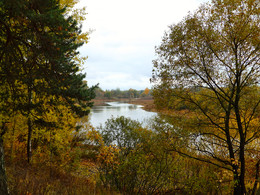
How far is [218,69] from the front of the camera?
8156mm

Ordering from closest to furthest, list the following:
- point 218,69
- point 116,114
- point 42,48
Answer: point 42,48
point 218,69
point 116,114

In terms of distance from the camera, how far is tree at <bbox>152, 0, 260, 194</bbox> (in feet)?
24.0

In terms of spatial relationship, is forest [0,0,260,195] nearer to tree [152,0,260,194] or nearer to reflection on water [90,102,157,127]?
tree [152,0,260,194]

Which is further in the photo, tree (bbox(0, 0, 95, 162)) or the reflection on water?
the reflection on water

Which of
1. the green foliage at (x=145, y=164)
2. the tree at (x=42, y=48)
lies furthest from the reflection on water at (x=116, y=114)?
the tree at (x=42, y=48)

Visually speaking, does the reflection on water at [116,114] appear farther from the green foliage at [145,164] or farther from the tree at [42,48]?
the tree at [42,48]

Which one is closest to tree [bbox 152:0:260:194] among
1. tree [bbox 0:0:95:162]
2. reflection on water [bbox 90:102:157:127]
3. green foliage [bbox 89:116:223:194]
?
green foliage [bbox 89:116:223:194]

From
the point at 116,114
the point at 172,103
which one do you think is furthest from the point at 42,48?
the point at 116,114

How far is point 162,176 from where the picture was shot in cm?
864

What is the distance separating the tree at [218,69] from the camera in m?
7.32

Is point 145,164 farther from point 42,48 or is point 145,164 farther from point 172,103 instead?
point 42,48

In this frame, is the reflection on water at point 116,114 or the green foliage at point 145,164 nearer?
the green foliage at point 145,164

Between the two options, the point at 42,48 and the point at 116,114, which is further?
the point at 116,114

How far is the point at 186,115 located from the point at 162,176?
3.55 meters
